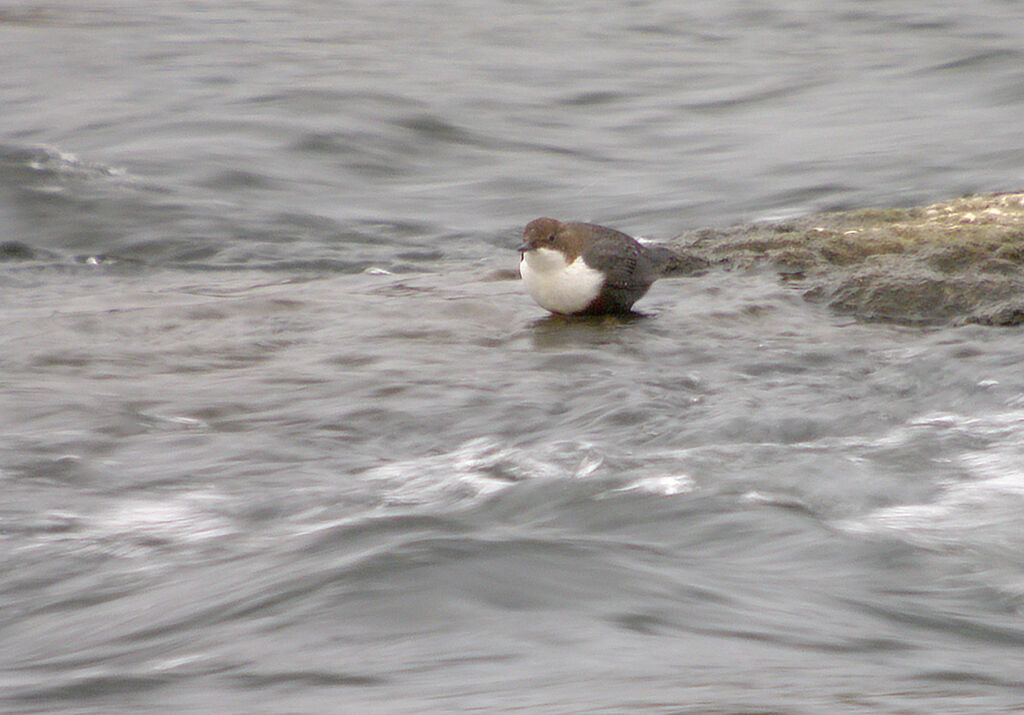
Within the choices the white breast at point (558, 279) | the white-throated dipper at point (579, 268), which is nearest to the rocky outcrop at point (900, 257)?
the white-throated dipper at point (579, 268)

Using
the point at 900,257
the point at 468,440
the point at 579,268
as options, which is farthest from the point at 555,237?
the point at 468,440

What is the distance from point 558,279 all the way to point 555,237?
0.20 metres

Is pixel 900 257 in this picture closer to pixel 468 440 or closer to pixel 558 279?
pixel 558 279

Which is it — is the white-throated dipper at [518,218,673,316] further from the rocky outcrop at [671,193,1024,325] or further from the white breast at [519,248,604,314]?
the rocky outcrop at [671,193,1024,325]

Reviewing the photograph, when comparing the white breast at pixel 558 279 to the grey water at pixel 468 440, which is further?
the white breast at pixel 558 279

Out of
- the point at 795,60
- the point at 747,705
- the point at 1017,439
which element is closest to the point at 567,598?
the point at 747,705

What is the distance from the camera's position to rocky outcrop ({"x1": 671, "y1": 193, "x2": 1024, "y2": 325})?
633 cm

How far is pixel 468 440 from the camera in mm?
4707

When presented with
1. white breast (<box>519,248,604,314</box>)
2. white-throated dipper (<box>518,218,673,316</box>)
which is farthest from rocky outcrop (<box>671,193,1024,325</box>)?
white breast (<box>519,248,604,314</box>)

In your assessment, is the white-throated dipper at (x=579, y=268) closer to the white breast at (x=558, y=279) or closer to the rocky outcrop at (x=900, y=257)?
the white breast at (x=558, y=279)

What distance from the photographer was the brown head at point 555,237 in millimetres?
6367

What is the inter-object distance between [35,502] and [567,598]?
1.79m

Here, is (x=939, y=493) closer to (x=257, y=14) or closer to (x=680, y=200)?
(x=680, y=200)

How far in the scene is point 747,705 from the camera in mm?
2527
